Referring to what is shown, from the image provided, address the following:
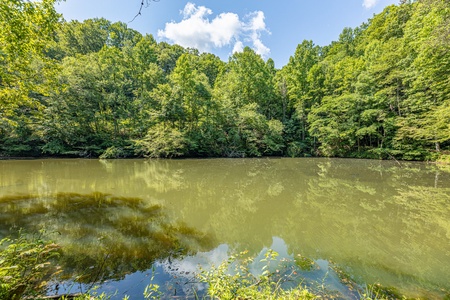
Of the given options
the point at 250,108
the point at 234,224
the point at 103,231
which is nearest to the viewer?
the point at 103,231

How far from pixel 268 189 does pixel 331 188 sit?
255 cm

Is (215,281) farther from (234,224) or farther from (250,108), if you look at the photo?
(250,108)

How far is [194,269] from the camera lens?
3119mm

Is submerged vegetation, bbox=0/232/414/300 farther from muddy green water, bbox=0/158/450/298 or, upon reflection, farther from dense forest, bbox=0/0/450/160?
dense forest, bbox=0/0/450/160

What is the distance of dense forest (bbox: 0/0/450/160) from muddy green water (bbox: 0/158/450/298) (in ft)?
31.7

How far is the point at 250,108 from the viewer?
22.3 meters

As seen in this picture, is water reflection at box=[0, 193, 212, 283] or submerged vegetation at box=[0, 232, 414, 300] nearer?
submerged vegetation at box=[0, 232, 414, 300]

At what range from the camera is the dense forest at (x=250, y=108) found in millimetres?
16250

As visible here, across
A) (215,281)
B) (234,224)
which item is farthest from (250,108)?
(215,281)

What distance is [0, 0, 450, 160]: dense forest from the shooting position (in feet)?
53.3

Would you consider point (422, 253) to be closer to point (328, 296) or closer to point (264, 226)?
point (328, 296)

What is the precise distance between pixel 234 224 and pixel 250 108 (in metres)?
18.6

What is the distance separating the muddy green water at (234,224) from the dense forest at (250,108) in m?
9.68

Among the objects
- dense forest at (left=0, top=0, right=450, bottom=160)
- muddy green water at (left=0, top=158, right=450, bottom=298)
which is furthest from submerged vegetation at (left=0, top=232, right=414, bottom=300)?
dense forest at (left=0, top=0, right=450, bottom=160)
